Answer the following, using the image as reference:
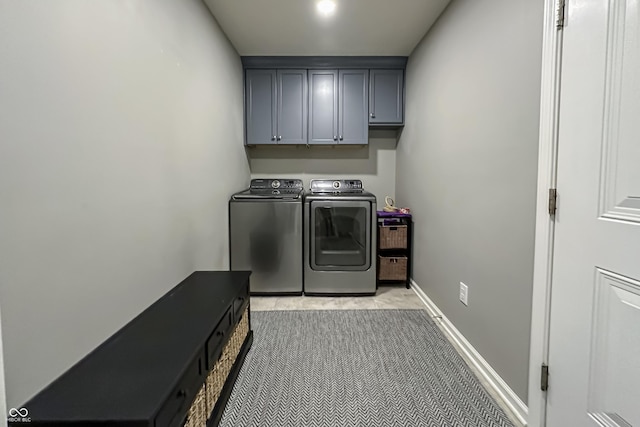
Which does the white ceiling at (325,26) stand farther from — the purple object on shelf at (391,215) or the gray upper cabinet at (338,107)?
the purple object on shelf at (391,215)

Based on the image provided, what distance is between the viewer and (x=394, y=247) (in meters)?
3.35

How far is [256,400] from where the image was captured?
5.50 ft

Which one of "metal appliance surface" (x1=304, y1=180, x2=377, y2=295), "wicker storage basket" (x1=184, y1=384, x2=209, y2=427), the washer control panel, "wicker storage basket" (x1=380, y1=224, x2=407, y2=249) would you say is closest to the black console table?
"wicker storage basket" (x1=184, y1=384, x2=209, y2=427)

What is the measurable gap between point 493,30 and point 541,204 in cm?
103

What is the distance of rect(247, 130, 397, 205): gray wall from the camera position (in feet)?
13.0

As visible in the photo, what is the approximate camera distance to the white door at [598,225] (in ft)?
3.28

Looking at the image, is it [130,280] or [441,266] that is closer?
[130,280]

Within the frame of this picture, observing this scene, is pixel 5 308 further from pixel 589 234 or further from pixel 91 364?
pixel 589 234

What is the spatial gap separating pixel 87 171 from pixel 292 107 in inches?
105

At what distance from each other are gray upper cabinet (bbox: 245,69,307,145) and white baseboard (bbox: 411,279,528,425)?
228 centimetres

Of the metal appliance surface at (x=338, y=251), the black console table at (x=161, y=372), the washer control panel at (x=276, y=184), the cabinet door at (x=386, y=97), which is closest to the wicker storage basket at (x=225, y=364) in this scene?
the black console table at (x=161, y=372)

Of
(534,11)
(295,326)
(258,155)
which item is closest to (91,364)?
(295,326)

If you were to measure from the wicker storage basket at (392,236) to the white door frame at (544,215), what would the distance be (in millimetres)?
1922

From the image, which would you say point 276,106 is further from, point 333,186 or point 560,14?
point 560,14
